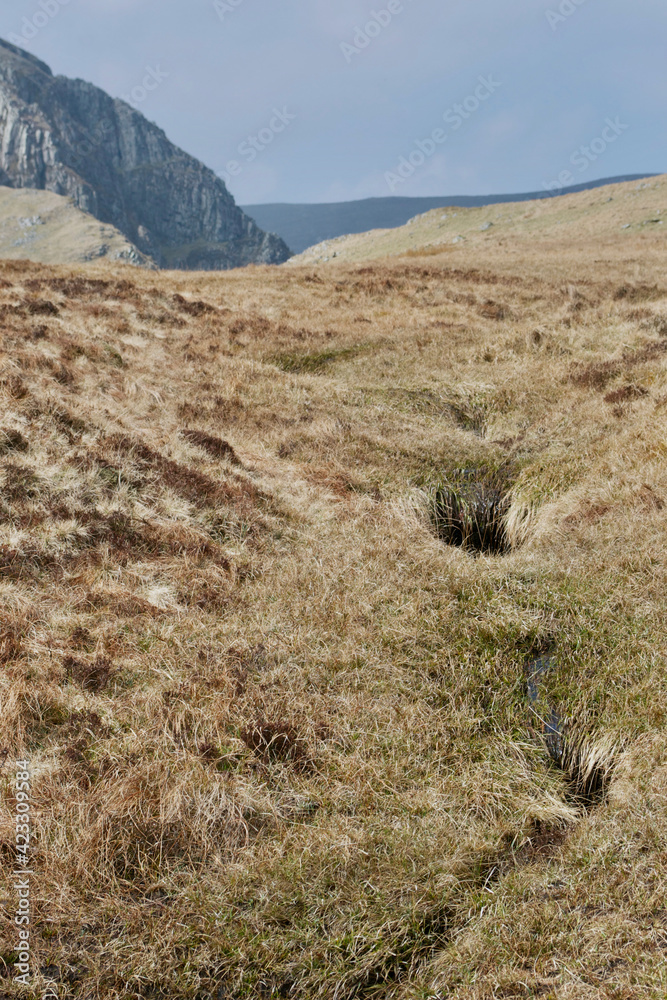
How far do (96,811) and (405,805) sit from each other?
2.30 m

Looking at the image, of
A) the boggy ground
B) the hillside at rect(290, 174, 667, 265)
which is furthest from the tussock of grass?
the hillside at rect(290, 174, 667, 265)

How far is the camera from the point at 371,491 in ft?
33.2

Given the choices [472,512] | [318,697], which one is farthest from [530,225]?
[318,697]

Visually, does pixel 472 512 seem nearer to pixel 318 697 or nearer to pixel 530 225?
pixel 318 697

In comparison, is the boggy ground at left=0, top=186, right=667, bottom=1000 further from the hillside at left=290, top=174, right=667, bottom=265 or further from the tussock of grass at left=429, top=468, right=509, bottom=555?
the hillside at left=290, top=174, right=667, bottom=265

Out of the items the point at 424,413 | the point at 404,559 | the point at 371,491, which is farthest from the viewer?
the point at 424,413

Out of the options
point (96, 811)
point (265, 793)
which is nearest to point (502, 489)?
point (265, 793)

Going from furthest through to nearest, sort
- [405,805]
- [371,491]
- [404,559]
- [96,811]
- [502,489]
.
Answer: [502,489] → [371,491] → [404,559] → [405,805] → [96,811]

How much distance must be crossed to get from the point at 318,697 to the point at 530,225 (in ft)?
197

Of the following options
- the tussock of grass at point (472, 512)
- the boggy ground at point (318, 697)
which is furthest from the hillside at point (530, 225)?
the boggy ground at point (318, 697)

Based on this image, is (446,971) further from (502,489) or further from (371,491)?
(502,489)

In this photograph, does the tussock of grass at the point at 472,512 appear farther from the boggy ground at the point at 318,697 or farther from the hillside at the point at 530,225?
the hillside at the point at 530,225

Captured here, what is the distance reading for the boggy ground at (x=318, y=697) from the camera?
3.64m

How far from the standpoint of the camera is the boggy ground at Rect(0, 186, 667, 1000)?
364 centimetres
